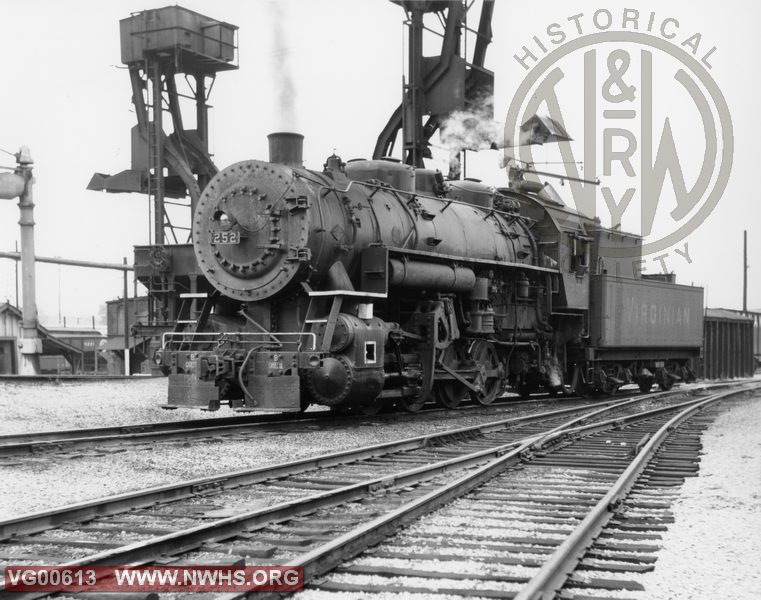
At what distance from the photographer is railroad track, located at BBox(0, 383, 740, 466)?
8570 millimetres

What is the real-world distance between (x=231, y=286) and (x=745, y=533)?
795 cm

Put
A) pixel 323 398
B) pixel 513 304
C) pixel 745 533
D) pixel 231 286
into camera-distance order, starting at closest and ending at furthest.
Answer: pixel 745 533
pixel 323 398
pixel 231 286
pixel 513 304

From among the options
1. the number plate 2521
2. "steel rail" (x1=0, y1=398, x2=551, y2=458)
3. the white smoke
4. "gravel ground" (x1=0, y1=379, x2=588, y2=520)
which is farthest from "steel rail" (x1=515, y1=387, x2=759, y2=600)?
the white smoke

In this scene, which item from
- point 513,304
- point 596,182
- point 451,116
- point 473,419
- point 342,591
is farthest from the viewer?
point 451,116

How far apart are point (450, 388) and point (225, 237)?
4634 mm

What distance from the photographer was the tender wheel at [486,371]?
14.4m

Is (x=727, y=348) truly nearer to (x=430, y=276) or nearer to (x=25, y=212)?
(x=430, y=276)

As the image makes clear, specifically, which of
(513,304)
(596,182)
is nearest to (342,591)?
(513,304)

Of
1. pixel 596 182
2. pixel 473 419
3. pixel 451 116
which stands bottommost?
pixel 473 419

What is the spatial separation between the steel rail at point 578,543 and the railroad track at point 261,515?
3.43ft

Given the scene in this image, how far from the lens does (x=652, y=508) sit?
6254 mm

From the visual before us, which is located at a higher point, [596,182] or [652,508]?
[596,182]

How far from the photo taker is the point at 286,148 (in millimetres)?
11961

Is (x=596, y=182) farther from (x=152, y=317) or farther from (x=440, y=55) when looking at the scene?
(x=152, y=317)
